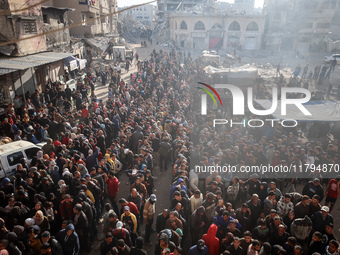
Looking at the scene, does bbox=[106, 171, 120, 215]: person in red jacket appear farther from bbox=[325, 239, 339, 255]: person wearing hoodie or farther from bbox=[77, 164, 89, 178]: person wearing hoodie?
bbox=[325, 239, 339, 255]: person wearing hoodie

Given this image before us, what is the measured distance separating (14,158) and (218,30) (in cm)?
4692

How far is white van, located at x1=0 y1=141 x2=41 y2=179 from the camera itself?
298 inches

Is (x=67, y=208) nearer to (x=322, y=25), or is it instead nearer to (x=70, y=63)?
(x=70, y=63)

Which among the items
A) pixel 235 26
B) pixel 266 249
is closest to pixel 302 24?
pixel 235 26

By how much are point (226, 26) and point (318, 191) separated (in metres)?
46.5

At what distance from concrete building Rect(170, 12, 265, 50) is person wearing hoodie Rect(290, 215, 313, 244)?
4675 centimetres

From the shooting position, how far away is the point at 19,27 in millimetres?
14430

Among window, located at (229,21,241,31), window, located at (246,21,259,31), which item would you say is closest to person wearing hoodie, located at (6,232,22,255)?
window, located at (229,21,241,31)

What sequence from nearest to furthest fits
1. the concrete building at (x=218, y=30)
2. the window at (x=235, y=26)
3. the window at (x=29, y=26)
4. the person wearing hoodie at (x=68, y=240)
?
1. the person wearing hoodie at (x=68, y=240)
2. the window at (x=29, y=26)
3. the concrete building at (x=218, y=30)
4. the window at (x=235, y=26)

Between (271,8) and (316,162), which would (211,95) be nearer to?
(316,162)

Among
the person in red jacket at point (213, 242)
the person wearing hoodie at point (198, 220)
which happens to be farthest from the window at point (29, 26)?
the person in red jacket at point (213, 242)

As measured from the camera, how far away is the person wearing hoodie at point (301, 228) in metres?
5.35

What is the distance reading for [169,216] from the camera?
5410 mm

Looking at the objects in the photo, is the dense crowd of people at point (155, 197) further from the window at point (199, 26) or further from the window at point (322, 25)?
the window at point (322, 25)
